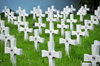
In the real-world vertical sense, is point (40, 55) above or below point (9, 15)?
below

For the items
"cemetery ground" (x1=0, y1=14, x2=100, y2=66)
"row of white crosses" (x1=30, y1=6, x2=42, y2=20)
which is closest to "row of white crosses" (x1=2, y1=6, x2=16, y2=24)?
"row of white crosses" (x1=30, y1=6, x2=42, y2=20)

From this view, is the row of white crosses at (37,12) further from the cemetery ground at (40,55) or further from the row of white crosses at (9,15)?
the cemetery ground at (40,55)

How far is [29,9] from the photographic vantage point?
46.9 ft

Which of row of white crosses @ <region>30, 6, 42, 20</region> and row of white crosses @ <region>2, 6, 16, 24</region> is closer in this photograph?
row of white crosses @ <region>2, 6, 16, 24</region>

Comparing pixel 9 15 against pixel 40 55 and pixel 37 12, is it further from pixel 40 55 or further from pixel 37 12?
pixel 40 55

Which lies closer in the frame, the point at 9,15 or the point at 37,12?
the point at 9,15

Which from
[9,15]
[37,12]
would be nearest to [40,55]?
[9,15]

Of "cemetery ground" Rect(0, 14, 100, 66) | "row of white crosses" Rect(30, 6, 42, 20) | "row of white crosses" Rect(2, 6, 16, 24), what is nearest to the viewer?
"cemetery ground" Rect(0, 14, 100, 66)

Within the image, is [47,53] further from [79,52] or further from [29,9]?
[29,9]

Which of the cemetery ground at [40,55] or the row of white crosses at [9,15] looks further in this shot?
the row of white crosses at [9,15]

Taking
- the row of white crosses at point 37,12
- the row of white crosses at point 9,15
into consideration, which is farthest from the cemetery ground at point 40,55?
the row of white crosses at point 37,12

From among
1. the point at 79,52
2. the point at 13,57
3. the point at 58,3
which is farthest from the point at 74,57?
the point at 58,3

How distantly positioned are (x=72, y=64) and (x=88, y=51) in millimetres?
1181

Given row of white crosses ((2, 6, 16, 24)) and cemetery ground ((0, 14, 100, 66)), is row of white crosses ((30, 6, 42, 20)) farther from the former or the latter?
cemetery ground ((0, 14, 100, 66))
